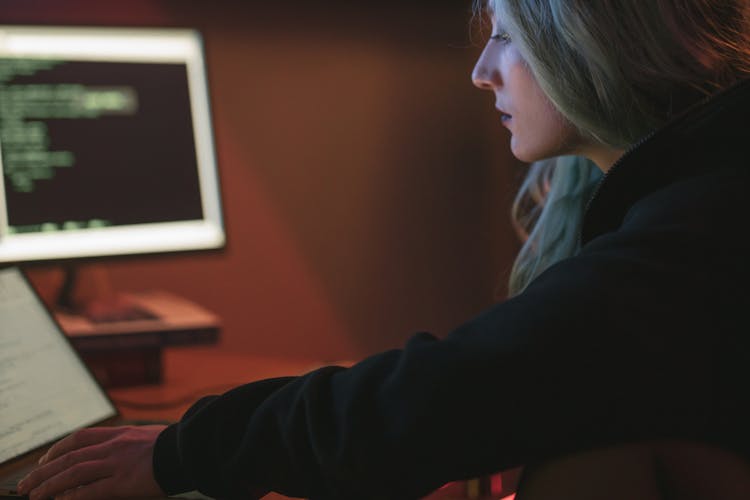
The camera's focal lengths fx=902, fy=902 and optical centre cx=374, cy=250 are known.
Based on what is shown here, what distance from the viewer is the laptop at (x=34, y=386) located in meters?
0.83

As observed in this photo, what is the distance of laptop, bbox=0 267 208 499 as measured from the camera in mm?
832

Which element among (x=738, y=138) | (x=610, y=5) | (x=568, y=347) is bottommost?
(x=568, y=347)

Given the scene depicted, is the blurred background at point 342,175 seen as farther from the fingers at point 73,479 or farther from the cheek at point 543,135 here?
the fingers at point 73,479

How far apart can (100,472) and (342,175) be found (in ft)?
4.23

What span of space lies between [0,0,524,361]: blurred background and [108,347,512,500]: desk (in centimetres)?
38

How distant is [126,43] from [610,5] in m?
0.85

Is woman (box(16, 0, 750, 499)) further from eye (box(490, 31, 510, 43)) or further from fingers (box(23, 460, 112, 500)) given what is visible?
eye (box(490, 31, 510, 43))

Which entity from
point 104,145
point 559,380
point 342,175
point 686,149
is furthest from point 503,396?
point 342,175

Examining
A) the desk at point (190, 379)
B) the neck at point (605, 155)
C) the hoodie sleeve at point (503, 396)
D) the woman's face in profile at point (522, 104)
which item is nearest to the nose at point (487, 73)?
the woman's face in profile at point (522, 104)

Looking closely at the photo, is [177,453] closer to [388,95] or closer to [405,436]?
[405,436]

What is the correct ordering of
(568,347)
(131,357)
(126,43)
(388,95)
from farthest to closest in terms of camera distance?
1. (388,95)
2. (126,43)
3. (131,357)
4. (568,347)

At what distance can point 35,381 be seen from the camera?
0.90 m

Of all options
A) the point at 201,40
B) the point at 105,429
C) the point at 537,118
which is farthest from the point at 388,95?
the point at 105,429

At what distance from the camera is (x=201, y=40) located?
1427mm
